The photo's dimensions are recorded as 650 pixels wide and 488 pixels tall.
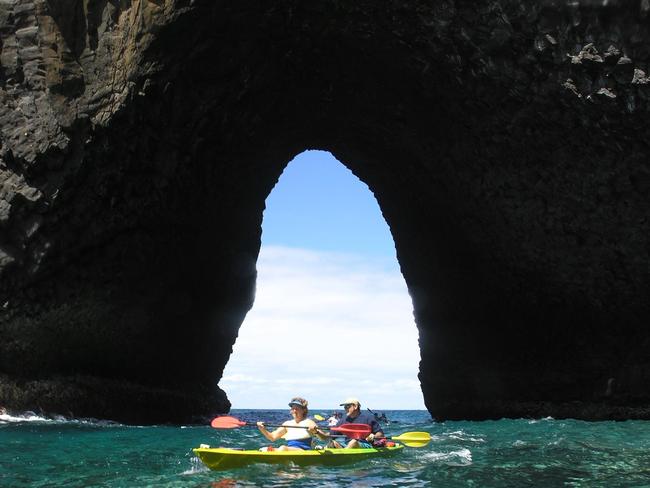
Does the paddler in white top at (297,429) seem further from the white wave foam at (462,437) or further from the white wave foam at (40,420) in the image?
the white wave foam at (40,420)

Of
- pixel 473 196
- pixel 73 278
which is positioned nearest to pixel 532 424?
pixel 473 196

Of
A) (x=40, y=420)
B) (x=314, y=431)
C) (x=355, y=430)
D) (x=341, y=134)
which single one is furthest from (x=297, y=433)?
(x=341, y=134)

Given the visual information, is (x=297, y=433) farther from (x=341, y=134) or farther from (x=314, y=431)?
(x=341, y=134)

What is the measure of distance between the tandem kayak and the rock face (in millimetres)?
11715

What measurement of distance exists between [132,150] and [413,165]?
10330 mm

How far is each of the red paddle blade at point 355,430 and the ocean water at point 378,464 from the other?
1.74 ft

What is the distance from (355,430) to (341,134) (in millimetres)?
16519

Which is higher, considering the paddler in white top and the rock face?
the rock face

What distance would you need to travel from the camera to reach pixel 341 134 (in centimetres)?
2717

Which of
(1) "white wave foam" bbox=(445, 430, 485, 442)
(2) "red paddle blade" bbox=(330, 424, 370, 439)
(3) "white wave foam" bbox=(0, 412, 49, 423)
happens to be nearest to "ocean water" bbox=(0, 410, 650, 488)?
(1) "white wave foam" bbox=(445, 430, 485, 442)

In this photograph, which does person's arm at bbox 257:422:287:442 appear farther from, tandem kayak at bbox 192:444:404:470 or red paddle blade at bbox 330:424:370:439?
A: red paddle blade at bbox 330:424:370:439

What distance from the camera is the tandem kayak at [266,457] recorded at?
10.7 metres

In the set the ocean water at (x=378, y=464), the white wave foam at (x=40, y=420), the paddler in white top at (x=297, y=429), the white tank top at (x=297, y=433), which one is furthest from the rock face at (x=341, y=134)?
the white tank top at (x=297, y=433)

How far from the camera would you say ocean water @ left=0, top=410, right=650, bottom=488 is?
10.1 meters
